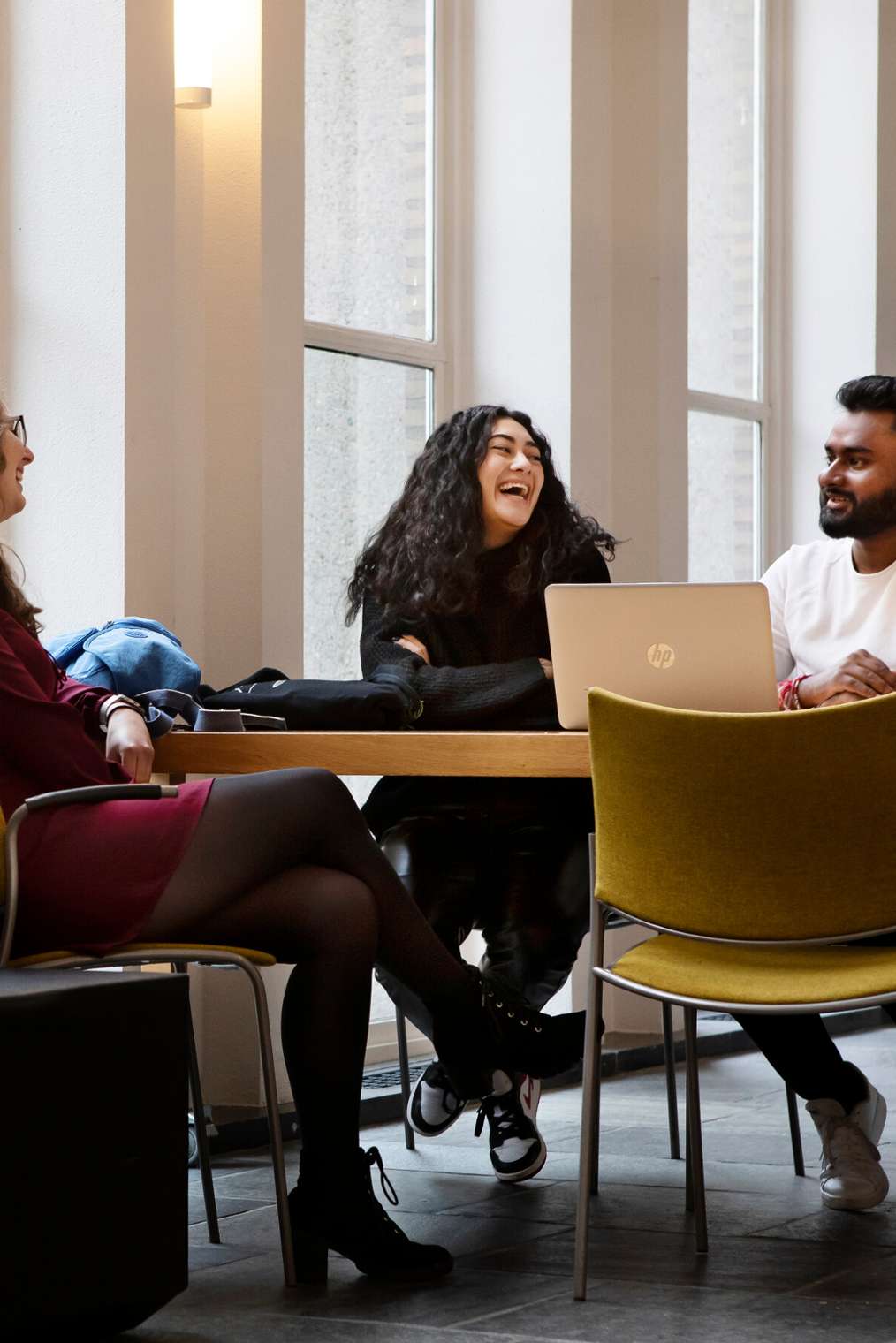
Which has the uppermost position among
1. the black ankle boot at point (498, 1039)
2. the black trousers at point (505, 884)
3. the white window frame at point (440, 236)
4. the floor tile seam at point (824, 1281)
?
the white window frame at point (440, 236)

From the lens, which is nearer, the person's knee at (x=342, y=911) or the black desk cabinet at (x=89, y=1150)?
the black desk cabinet at (x=89, y=1150)

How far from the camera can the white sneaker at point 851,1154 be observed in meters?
2.91

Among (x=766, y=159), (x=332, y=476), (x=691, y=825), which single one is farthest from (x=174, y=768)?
(x=766, y=159)

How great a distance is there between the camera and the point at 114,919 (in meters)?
2.39

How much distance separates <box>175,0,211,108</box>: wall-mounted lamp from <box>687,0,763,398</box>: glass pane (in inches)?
93.6

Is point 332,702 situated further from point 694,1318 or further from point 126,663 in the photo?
point 694,1318

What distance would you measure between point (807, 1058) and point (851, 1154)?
17 centimetres

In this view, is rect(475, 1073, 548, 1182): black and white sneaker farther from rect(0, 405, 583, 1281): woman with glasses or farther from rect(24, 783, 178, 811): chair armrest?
rect(24, 783, 178, 811): chair armrest

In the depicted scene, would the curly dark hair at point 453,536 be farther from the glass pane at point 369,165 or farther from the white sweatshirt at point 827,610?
the glass pane at point 369,165

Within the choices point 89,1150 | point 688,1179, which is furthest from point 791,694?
point 89,1150

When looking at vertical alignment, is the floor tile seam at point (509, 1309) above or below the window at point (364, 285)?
below

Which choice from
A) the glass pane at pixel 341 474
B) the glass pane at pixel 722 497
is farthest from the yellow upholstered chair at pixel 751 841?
the glass pane at pixel 722 497

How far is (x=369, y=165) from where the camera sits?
14.9ft

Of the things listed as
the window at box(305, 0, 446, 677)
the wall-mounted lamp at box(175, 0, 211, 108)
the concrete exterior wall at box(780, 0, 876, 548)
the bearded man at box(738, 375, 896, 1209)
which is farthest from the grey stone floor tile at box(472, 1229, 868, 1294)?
the concrete exterior wall at box(780, 0, 876, 548)
